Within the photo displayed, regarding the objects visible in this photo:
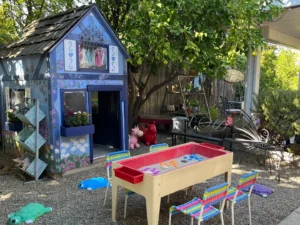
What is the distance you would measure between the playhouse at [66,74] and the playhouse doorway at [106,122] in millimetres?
387

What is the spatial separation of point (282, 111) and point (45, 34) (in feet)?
18.7

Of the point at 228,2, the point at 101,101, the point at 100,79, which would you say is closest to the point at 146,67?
the point at 101,101

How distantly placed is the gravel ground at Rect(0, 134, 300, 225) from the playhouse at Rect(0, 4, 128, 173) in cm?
66

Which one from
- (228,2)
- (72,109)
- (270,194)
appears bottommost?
(270,194)

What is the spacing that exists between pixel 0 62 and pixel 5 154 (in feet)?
7.35

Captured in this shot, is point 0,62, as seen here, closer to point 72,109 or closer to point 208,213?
point 72,109

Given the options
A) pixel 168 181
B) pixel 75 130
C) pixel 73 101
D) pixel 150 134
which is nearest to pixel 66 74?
pixel 73 101

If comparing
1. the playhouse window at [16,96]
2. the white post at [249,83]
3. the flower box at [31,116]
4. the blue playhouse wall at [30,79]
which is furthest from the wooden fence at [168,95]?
the flower box at [31,116]

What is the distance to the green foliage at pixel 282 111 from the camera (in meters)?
6.26

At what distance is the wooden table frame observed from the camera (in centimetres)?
291

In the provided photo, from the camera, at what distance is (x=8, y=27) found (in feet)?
27.2

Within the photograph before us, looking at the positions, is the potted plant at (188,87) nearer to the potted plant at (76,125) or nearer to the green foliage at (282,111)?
the green foliage at (282,111)

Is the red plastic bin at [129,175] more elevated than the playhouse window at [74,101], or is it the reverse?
the playhouse window at [74,101]

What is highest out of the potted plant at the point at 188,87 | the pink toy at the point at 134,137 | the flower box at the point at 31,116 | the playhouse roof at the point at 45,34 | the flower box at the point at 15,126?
the playhouse roof at the point at 45,34
